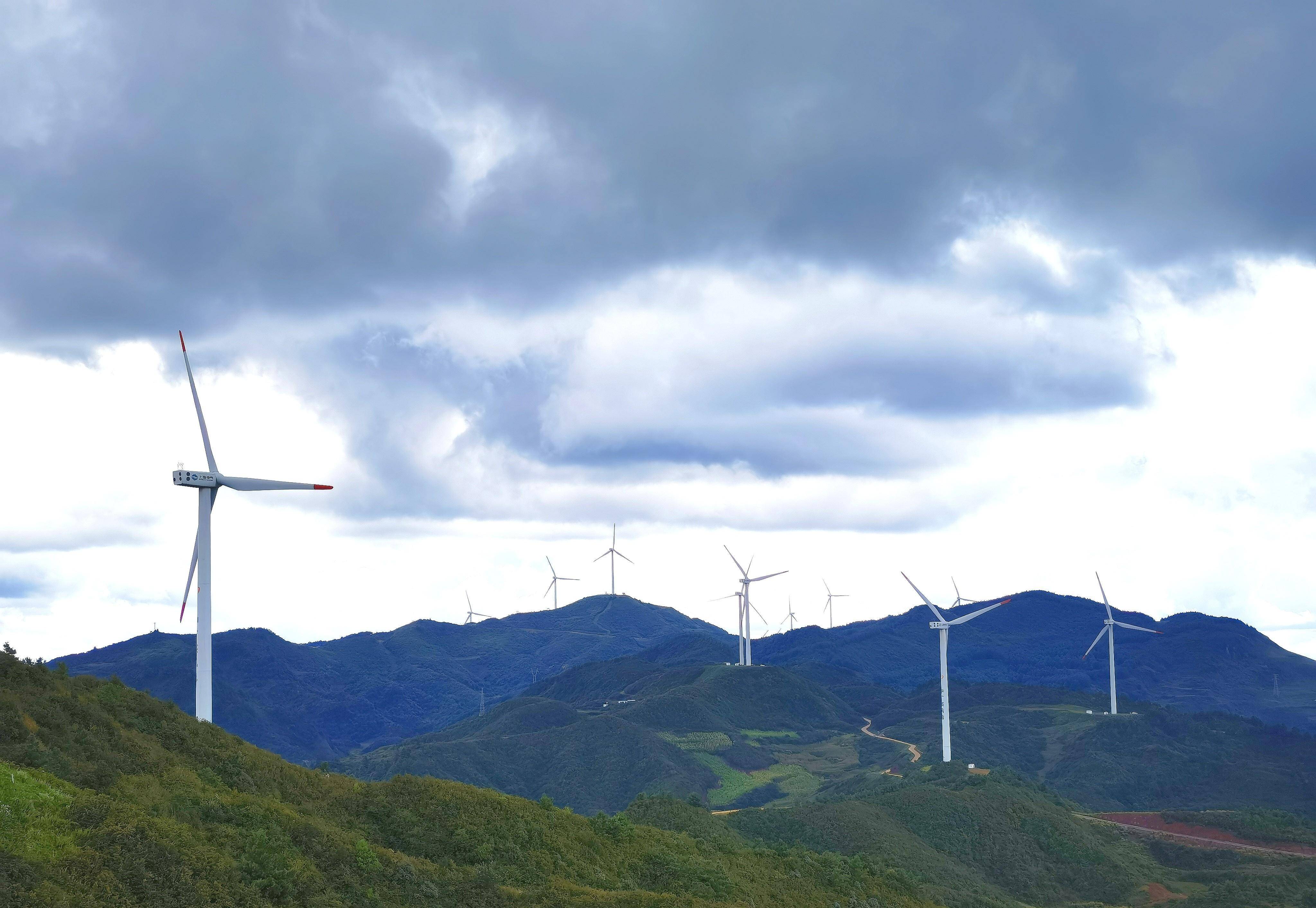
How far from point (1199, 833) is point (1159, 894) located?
41886mm

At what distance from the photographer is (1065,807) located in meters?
156

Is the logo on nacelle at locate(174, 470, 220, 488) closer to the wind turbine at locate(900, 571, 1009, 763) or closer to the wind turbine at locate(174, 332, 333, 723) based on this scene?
the wind turbine at locate(174, 332, 333, 723)

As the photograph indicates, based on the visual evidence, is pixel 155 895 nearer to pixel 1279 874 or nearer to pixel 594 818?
pixel 594 818

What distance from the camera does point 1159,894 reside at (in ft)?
384

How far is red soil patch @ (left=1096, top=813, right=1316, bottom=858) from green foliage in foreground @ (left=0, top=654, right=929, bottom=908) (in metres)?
96.5

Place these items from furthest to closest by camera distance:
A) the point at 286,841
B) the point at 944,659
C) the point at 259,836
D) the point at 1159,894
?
the point at 944,659
the point at 1159,894
the point at 286,841
the point at 259,836

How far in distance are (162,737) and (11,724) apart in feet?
29.5

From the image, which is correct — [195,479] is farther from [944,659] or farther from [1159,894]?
[944,659]

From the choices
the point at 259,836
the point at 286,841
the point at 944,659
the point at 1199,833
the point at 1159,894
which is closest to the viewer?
the point at 259,836

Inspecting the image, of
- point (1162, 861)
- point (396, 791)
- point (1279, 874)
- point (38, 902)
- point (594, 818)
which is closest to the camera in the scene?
point (38, 902)

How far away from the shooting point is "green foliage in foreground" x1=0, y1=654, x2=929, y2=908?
37.8 metres

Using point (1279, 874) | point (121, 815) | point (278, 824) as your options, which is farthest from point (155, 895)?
point (1279, 874)

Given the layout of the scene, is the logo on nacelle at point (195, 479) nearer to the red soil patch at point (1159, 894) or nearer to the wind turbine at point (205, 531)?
the wind turbine at point (205, 531)

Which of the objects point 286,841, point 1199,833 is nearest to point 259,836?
point 286,841
